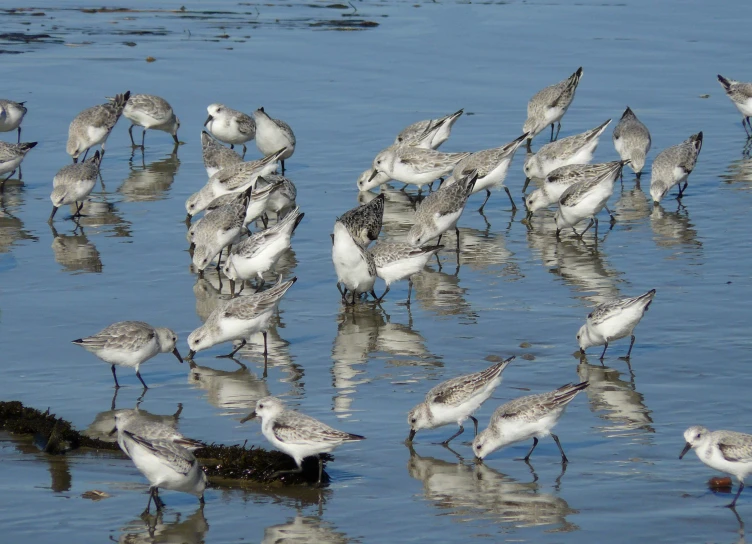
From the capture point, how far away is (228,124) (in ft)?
69.3

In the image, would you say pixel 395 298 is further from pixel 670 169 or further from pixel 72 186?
pixel 670 169

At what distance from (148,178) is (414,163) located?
14.6 ft

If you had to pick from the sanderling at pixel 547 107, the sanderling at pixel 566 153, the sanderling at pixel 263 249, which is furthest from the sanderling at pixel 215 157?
the sanderling at pixel 547 107

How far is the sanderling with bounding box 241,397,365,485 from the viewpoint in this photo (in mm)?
9508

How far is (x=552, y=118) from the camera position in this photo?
21.5m

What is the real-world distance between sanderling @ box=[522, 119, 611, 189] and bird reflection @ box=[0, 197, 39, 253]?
7692 millimetres

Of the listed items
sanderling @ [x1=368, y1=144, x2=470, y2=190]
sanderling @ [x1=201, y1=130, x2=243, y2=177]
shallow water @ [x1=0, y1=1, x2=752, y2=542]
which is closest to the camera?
shallow water @ [x1=0, y1=1, x2=752, y2=542]

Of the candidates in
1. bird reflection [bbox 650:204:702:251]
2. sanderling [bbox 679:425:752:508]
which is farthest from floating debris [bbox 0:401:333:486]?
bird reflection [bbox 650:204:702:251]

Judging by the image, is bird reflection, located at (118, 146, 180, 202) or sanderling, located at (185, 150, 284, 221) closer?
sanderling, located at (185, 150, 284, 221)

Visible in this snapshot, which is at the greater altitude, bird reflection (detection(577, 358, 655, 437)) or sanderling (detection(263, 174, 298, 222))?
sanderling (detection(263, 174, 298, 222))

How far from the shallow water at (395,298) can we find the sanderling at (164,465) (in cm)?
27

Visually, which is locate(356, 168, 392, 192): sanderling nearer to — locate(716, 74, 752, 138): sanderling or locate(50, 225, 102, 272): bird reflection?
locate(50, 225, 102, 272): bird reflection

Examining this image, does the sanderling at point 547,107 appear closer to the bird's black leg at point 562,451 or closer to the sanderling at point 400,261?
the sanderling at point 400,261

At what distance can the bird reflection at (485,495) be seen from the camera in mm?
8938
